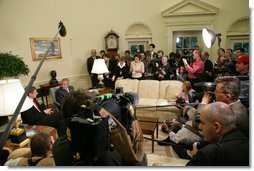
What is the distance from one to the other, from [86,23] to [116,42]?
871mm

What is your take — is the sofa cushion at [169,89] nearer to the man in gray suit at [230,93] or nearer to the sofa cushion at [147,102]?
the sofa cushion at [147,102]

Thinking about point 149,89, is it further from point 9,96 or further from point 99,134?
point 99,134

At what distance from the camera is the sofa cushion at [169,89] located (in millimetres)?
3582

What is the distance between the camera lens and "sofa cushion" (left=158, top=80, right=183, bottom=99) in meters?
3.58

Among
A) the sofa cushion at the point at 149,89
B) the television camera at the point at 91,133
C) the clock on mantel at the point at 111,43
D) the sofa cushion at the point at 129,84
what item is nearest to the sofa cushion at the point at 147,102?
the sofa cushion at the point at 149,89

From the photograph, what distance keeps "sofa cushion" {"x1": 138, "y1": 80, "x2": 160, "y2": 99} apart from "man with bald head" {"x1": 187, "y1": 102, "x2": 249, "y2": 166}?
2.73m

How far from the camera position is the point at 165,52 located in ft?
11.5

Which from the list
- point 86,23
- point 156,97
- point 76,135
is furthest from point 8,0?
point 76,135

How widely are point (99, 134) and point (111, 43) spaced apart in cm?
443

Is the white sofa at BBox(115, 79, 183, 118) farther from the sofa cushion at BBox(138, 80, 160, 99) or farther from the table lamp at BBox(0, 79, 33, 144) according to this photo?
the table lamp at BBox(0, 79, 33, 144)

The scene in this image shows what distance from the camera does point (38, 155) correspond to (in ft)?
4.12

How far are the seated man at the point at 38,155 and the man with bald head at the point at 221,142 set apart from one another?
81 cm

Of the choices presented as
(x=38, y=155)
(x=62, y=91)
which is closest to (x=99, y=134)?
(x=38, y=155)

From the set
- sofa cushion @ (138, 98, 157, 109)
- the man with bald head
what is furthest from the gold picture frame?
the man with bald head
